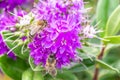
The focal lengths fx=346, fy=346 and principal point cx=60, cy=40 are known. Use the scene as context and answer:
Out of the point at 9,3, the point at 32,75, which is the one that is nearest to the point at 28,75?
the point at 32,75

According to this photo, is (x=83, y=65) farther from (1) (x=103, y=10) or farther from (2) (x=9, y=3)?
(2) (x=9, y=3)

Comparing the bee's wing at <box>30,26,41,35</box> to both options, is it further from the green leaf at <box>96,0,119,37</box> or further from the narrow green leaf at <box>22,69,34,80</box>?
the green leaf at <box>96,0,119,37</box>

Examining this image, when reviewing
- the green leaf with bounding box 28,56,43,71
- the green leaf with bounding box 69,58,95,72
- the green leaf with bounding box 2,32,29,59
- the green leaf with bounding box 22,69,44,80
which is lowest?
the green leaf with bounding box 69,58,95,72

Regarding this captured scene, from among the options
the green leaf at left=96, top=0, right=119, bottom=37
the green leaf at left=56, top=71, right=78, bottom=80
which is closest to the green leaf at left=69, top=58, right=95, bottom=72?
the green leaf at left=56, top=71, right=78, bottom=80

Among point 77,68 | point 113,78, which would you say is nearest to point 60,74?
point 77,68

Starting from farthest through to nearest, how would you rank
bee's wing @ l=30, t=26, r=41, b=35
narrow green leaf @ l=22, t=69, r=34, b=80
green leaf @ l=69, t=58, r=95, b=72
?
green leaf @ l=69, t=58, r=95, b=72, narrow green leaf @ l=22, t=69, r=34, b=80, bee's wing @ l=30, t=26, r=41, b=35

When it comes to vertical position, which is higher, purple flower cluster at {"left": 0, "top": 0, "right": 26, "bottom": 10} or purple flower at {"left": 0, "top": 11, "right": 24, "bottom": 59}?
purple flower cluster at {"left": 0, "top": 0, "right": 26, "bottom": 10}
